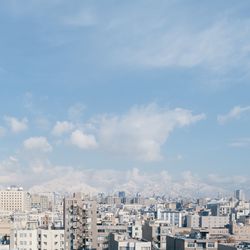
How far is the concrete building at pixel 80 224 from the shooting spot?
22506mm

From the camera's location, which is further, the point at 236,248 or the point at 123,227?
the point at 123,227

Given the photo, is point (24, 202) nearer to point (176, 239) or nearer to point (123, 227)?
point (123, 227)

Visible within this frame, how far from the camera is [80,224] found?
2312cm

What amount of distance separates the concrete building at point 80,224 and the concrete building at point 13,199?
173 ft

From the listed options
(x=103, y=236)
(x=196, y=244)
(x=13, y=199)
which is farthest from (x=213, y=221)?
(x=196, y=244)

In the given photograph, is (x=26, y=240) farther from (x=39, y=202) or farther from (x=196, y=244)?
(x=39, y=202)

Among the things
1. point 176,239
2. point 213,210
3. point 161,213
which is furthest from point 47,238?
point 213,210

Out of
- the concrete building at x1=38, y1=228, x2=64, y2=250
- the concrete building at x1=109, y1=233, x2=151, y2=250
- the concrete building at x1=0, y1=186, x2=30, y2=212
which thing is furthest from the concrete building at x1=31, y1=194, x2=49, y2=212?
the concrete building at x1=109, y1=233, x2=151, y2=250

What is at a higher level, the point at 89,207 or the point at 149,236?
the point at 89,207

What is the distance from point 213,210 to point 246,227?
28.5 m

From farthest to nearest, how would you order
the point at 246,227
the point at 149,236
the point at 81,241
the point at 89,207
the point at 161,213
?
1. the point at 161,213
2. the point at 246,227
3. the point at 149,236
4. the point at 89,207
5. the point at 81,241

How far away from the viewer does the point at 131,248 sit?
2345 cm

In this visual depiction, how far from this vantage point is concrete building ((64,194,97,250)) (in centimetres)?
2251

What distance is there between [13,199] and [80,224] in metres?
60.6
